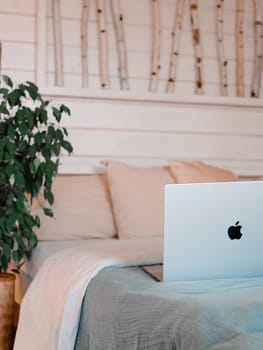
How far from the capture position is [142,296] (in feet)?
4.99

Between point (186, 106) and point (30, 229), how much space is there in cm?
118

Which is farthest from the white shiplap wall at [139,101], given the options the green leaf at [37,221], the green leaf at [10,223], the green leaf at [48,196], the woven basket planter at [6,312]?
the woven basket planter at [6,312]

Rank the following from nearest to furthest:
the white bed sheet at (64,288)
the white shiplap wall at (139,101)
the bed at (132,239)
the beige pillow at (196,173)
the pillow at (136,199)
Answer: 1. the bed at (132,239)
2. the white bed sheet at (64,288)
3. the pillow at (136,199)
4. the beige pillow at (196,173)
5. the white shiplap wall at (139,101)

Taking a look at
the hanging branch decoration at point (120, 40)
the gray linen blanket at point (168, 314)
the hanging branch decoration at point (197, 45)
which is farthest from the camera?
the hanging branch decoration at point (197, 45)

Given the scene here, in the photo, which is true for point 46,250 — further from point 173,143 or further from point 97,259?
point 173,143

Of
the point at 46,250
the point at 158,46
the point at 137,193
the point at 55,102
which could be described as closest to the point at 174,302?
the point at 46,250

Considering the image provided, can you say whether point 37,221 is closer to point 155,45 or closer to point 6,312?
point 6,312

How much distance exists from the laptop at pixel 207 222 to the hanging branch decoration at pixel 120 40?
5.31ft

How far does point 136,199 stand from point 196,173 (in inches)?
13.4

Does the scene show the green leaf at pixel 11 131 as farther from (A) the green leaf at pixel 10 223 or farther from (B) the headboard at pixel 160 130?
(B) the headboard at pixel 160 130

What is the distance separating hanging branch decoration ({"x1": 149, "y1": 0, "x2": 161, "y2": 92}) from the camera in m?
3.14

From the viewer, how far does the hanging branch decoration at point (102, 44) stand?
10.0 feet

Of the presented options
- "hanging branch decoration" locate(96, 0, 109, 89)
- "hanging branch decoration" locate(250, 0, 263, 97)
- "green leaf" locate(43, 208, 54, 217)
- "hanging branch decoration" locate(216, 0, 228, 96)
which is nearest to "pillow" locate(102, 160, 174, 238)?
"green leaf" locate(43, 208, 54, 217)

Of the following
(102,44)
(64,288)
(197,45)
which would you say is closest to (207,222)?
(64,288)
